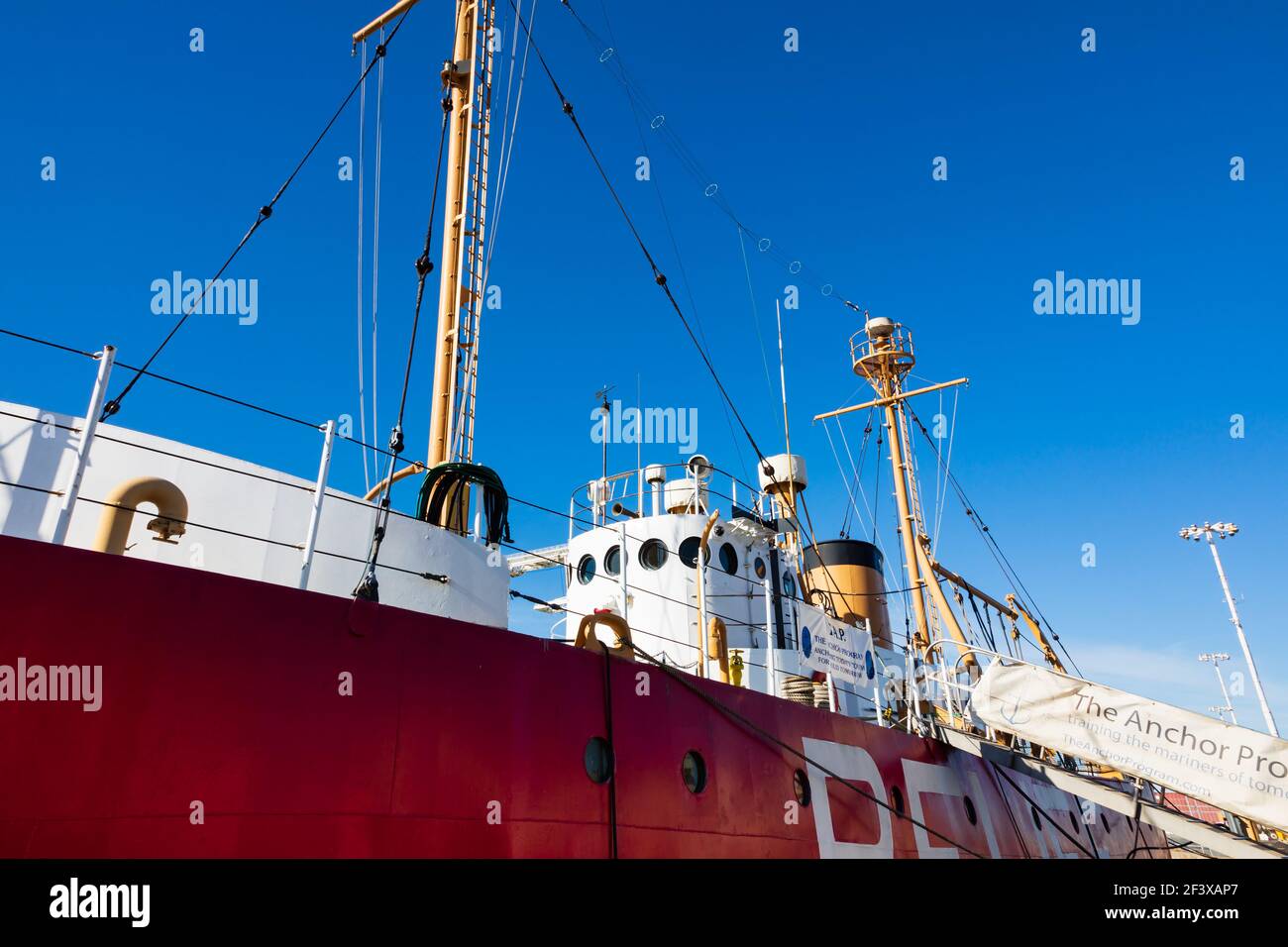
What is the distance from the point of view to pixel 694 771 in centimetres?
732

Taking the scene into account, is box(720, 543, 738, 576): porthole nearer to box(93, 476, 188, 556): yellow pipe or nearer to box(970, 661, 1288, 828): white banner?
box(970, 661, 1288, 828): white banner

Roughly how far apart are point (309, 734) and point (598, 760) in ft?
7.99

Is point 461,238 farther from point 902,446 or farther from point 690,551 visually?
point 902,446

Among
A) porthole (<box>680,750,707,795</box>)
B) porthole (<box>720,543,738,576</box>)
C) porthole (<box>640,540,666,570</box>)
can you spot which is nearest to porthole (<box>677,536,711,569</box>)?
porthole (<box>640,540,666,570</box>)

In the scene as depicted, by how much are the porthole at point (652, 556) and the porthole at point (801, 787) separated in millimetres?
6446

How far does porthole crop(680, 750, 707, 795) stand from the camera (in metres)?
7.20

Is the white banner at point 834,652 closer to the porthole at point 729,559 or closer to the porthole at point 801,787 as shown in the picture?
the porthole at point 801,787

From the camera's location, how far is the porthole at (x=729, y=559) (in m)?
14.4

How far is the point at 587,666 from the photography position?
6.70 meters

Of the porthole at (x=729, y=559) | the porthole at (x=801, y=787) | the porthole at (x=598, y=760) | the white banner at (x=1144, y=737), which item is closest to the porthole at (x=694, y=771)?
the porthole at (x=598, y=760)

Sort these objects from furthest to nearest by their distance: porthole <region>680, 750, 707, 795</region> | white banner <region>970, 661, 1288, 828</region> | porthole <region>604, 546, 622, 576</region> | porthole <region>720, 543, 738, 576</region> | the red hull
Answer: porthole <region>604, 546, 622, 576</region> < porthole <region>720, 543, 738, 576</region> < white banner <region>970, 661, 1288, 828</region> < porthole <region>680, 750, 707, 795</region> < the red hull

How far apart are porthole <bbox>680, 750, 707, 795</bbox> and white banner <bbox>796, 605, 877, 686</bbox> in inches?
133
